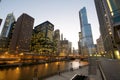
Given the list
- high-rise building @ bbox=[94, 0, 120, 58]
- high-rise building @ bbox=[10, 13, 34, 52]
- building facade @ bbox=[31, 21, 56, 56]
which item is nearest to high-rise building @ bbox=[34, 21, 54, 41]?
building facade @ bbox=[31, 21, 56, 56]

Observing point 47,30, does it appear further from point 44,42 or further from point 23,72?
point 23,72

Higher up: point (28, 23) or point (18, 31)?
point (28, 23)

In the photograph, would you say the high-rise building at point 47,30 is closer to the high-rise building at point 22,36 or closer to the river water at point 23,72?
the high-rise building at point 22,36

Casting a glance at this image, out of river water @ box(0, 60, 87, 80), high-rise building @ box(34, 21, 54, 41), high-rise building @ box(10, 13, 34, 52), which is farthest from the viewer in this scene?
high-rise building @ box(34, 21, 54, 41)

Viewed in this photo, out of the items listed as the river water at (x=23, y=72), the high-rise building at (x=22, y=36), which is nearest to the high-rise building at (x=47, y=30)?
the high-rise building at (x=22, y=36)

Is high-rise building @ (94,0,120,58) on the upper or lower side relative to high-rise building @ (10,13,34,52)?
lower

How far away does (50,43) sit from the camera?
170625 millimetres

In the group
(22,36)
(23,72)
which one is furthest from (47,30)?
(23,72)

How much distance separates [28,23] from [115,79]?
16661cm

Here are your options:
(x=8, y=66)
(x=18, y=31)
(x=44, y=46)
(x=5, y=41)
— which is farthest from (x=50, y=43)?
(x=8, y=66)

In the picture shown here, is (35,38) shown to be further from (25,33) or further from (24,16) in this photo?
(24,16)

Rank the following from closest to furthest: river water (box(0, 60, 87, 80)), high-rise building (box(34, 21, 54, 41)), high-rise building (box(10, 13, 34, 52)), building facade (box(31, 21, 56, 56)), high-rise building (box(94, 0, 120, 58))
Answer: high-rise building (box(94, 0, 120, 58))
river water (box(0, 60, 87, 80))
high-rise building (box(10, 13, 34, 52))
building facade (box(31, 21, 56, 56))
high-rise building (box(34, 21, 54, 41))

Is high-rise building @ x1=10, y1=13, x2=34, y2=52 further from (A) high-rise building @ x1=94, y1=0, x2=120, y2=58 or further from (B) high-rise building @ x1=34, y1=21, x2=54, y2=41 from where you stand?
(A) high-rise building @ x1=94, y1=0, x2=120, y2=58

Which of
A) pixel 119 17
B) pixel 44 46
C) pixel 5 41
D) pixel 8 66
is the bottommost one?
pixel 8 66
